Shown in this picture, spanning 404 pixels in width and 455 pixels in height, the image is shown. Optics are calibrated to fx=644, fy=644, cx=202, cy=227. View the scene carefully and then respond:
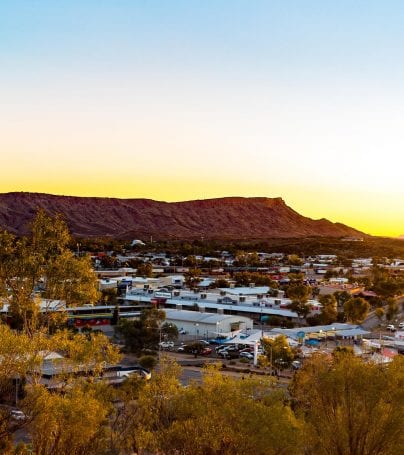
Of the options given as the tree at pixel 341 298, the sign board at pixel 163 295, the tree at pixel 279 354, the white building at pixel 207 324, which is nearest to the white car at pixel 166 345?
the white building at pixel 207 324

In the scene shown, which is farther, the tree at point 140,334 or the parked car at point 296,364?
the tree at point 140,334

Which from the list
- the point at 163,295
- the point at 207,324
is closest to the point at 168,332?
the point at 207,324

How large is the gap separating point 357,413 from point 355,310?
135 ft

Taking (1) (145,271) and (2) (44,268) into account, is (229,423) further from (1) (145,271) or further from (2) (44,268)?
(1) (145,271)

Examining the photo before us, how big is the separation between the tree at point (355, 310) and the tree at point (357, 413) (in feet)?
130

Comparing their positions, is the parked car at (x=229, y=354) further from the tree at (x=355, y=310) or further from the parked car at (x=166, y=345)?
the tree at (x=355, y=310)

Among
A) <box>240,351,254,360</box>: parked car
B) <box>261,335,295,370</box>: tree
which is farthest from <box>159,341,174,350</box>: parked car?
<box>261,335,295,370</box>: tree

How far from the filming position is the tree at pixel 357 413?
15.4 metres

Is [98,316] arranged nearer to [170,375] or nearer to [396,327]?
[396,327]

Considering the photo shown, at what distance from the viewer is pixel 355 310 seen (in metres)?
55.7

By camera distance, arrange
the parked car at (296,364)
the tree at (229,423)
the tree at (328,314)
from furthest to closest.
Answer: the tree at (328,314) → the parked car at (296,364) → the tree at (229,423)

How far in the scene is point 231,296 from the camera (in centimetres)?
6562

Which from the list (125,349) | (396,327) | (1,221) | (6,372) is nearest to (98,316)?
Answer: (125,349)

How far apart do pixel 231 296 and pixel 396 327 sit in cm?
1703
